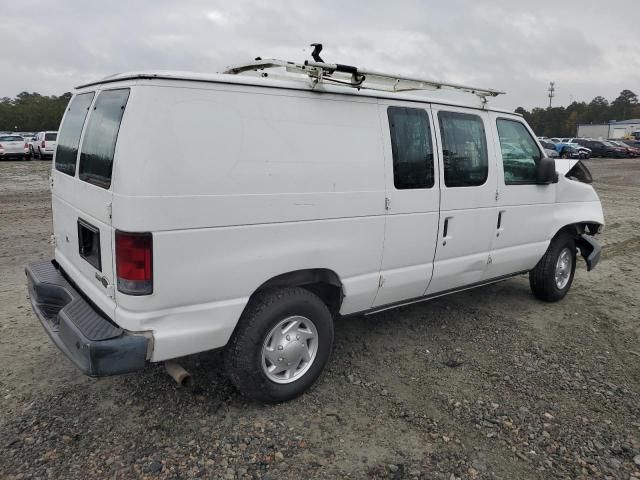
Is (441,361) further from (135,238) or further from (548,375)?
(135,238)

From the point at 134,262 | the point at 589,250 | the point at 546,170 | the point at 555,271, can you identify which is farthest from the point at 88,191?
the point at 589,250

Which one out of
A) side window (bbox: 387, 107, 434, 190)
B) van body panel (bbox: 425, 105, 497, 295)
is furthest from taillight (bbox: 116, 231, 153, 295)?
van body panel (bbox: 425, 105, 497, 295)

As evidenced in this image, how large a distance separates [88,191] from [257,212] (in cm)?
106

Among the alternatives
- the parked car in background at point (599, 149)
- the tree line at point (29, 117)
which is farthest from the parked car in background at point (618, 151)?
the tree line at point (29, 117)

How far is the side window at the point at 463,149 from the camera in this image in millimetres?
4199

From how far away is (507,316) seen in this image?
209 inches

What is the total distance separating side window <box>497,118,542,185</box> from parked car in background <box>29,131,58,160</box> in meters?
25.4

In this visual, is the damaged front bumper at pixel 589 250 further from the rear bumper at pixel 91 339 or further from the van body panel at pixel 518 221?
the rear bumper at pixel 91 339

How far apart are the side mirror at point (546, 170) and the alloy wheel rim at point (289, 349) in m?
2.91

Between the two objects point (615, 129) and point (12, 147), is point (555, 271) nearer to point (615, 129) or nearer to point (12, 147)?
point (12, 147)

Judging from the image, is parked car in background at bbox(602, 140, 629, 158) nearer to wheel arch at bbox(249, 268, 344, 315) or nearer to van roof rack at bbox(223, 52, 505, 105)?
van roof rack at bbox(223, 52, 505, 105)

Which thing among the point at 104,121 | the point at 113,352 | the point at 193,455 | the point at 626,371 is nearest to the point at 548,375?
the point at 626,371

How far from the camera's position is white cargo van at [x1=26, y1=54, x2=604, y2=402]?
277 centimetres

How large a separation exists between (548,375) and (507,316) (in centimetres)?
131
